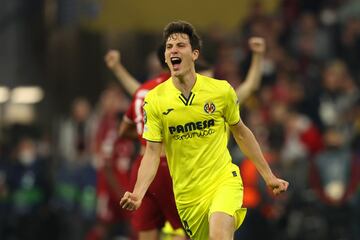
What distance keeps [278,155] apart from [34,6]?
586 centimetres

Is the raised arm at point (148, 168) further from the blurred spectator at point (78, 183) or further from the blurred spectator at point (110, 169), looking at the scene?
the blurred spectator at point (78, 183)

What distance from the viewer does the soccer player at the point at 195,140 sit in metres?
10.8

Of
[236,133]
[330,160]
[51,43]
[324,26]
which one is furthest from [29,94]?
[236,133]

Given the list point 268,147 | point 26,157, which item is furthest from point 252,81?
point 26,157

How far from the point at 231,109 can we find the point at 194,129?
338mm

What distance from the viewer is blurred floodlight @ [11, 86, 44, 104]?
843 inches

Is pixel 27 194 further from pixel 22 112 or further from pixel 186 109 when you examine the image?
pixel 186 109

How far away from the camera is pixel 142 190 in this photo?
35.0 ft

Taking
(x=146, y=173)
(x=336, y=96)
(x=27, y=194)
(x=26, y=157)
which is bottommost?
(x=27, y=194)

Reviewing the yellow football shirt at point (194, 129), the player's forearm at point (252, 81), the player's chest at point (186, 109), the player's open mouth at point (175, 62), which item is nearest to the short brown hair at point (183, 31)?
the player's open mouth at point (175, 62)

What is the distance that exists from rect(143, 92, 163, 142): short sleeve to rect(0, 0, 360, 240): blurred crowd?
5.32 m

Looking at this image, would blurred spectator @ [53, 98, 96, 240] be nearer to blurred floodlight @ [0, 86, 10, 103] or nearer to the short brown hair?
blurred floodlight @ [0, 86, 10, 103]

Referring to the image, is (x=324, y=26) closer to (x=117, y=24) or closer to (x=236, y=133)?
(x=117, y=24)

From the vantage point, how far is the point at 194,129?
35.7 ft
